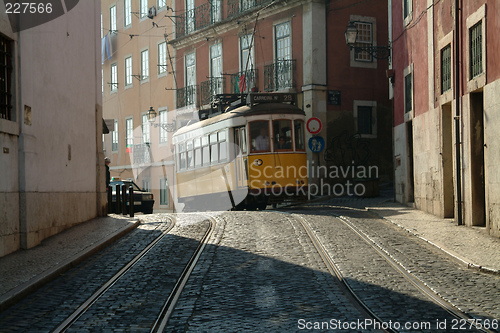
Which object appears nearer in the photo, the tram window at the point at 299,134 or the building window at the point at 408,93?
the tram window at the point at 299,134

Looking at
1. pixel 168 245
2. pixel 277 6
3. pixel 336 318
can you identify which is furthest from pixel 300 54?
pixel 336 318

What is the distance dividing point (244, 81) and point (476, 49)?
16188 mm

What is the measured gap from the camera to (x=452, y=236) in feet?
39.5

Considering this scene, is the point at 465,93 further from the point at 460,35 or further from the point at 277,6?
the point at 277,6

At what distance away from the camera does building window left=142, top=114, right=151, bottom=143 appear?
37.2 m

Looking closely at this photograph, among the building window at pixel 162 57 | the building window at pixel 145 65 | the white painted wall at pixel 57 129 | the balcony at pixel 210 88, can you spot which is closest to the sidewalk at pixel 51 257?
the white painted wall at pixel 57 129

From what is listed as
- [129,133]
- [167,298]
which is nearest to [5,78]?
[167,298]

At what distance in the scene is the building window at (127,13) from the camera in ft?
128

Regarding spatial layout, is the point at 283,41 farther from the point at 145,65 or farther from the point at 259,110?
the point at 145,65

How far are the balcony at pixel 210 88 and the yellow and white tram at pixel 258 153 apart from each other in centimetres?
1066

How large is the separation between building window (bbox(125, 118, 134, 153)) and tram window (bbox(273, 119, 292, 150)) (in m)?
20.8

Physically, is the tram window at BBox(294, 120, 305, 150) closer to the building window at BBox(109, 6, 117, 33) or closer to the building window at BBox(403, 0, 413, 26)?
the building window at BBox(403, 0, 413, 26)

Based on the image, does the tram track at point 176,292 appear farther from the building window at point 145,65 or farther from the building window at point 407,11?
the building window at point 145,65

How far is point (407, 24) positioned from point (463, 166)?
6.87 meters
